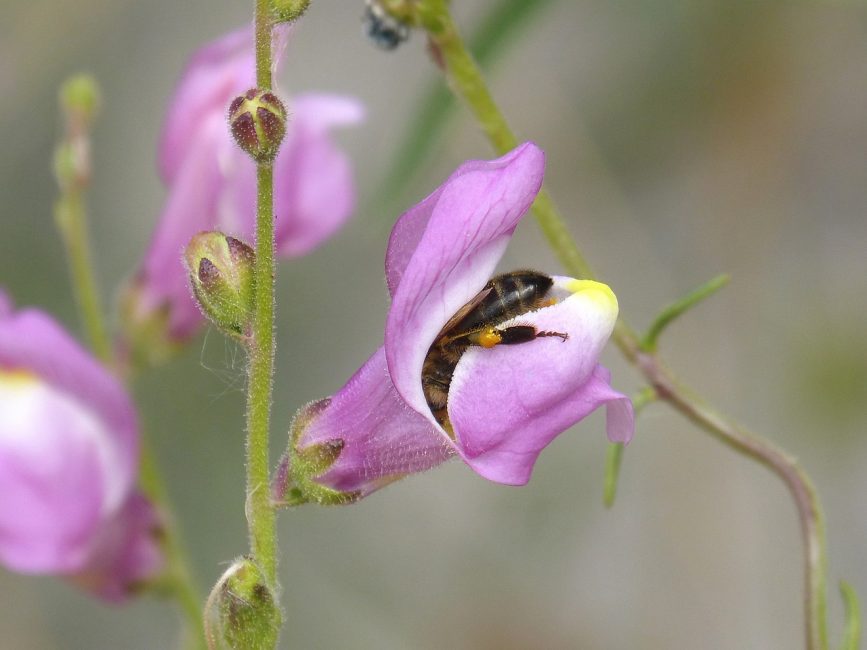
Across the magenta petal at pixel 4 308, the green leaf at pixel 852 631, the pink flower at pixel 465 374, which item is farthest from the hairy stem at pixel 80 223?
the green leaf at pixel 852 631

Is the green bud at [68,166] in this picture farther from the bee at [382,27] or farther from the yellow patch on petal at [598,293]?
the yellow patch on petal at [598,293]

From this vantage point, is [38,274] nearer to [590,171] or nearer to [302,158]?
[590,171]

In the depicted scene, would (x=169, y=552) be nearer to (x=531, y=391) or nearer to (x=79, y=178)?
(x=79, y=178)

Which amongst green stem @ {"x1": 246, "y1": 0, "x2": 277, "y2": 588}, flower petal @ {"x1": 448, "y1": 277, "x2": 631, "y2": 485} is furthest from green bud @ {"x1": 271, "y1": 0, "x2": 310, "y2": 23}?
flower petal @ {"x1": 448, "y1": 277, "x2": 631, "y2": 485}

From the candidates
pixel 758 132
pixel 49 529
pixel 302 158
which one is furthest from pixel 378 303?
pixel 49 529

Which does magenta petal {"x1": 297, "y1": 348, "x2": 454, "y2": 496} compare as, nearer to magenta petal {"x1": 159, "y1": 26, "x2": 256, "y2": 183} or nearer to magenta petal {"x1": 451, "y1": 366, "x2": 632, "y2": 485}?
magenta petal {"x1": 451, "y1": 366, "x2": 632, "y2": 485}

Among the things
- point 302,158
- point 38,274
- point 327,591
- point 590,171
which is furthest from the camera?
point 590,171

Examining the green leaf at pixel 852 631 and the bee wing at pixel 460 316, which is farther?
the green leaf at pixel 852 631
